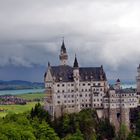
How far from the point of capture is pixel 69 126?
136125 millimetres

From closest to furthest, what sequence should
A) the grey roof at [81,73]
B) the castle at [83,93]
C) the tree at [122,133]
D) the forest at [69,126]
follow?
the forest at [69,126]
the tree at [122,133]
the castle at [83,93]
the grey roof at [81,73]

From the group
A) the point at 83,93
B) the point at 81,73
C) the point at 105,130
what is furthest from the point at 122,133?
the point at 81,73

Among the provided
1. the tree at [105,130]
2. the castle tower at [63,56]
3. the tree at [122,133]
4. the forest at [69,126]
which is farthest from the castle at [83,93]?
the tree at [122,133]

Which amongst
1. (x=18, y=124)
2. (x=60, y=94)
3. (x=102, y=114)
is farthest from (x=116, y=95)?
(x=18, y=124)

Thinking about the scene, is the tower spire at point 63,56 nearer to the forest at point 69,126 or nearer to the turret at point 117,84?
the forest at point 69,126

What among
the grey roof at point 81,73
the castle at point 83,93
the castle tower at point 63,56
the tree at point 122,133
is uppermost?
the castle tower at point 63,56

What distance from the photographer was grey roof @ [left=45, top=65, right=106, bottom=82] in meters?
143

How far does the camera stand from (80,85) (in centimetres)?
14500

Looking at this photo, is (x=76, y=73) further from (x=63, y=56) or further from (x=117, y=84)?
(x=117, y=84)

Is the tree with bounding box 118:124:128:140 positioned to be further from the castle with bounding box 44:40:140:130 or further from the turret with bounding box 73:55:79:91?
the turret with bounding box 73:55:79:91

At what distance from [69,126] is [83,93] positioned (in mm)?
13235

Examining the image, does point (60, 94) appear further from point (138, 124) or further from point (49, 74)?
→ point (138, 124)

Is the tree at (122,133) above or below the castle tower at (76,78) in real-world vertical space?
below

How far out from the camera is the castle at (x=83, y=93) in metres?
142
